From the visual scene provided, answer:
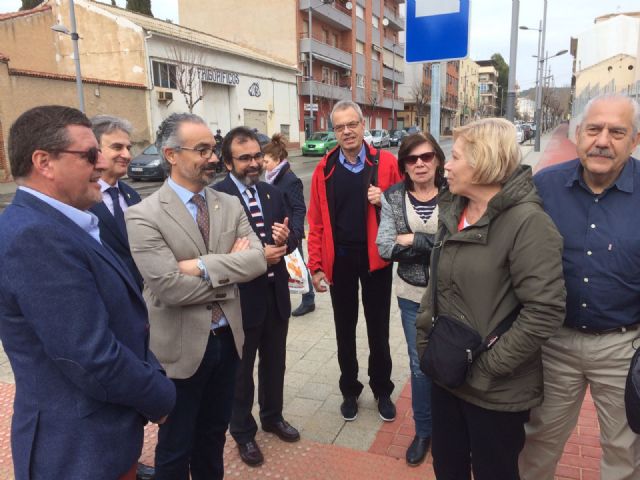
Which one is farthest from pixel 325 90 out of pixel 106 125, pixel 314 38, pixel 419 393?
pixel 419 393

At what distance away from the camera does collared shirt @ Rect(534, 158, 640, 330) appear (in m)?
2.06

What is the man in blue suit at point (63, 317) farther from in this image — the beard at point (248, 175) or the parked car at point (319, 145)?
the parked car at point (319, 145)

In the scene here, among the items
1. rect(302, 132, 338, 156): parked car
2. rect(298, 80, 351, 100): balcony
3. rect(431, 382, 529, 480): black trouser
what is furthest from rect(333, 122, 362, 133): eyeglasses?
rect(298, 80, 351, 100): balcony

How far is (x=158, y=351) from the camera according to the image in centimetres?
230

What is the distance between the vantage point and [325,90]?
123 feet

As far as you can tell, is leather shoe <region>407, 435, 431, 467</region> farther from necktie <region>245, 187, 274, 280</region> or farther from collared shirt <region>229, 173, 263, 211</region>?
collared shirt <region>229, 173, 263, 211</region>

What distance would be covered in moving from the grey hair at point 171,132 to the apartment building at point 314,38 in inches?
1238

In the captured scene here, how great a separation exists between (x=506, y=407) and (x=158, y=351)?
1.55 metres

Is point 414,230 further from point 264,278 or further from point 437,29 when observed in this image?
point 437,29

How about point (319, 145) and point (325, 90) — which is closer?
point (319, 145)

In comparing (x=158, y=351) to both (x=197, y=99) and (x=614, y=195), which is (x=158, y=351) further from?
(x=197, y=99)

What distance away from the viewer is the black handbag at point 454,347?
198cm

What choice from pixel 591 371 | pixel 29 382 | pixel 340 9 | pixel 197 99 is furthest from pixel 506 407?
pixel 340 9

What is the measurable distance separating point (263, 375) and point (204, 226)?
4.19 feet
